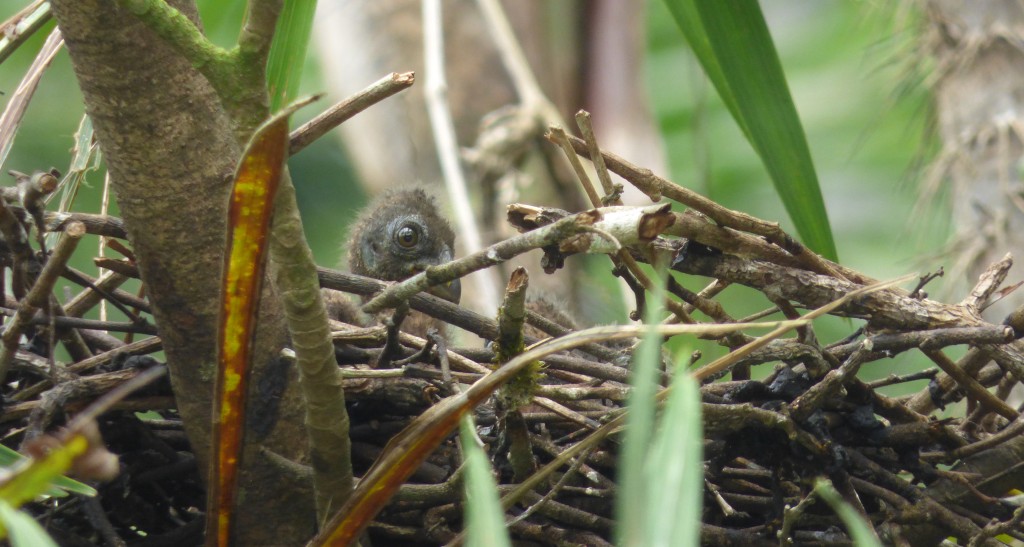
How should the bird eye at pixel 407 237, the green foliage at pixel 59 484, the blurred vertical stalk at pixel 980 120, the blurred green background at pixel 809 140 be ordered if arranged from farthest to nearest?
the blurred green background at pixel 809 140 < the blurred vertical stalk at pixel 980 120 < the bird eye at pixel 407 237 < the green foliage at pixel 59 484

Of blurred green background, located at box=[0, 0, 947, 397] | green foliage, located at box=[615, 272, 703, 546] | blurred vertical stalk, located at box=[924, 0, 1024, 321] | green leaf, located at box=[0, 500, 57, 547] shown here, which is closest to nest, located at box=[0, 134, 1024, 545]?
green foliage, located at box=[615, 272, 703, 546]

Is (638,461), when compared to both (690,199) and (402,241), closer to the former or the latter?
(690,199)

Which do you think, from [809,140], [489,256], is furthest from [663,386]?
[809,140]

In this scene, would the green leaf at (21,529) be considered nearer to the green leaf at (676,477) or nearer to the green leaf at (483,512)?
the green leaf at (483,512)

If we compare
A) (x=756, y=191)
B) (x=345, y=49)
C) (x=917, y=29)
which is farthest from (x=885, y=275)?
(x=345, y=49)

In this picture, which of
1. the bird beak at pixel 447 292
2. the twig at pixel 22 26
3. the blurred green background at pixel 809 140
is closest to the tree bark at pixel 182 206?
the twig at pixel 22 26

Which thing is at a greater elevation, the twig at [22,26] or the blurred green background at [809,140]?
the blurred green background at [809,140]

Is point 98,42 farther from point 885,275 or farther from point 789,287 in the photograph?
point 885,275

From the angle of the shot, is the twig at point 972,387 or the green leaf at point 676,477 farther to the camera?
the twig at point 972,387
